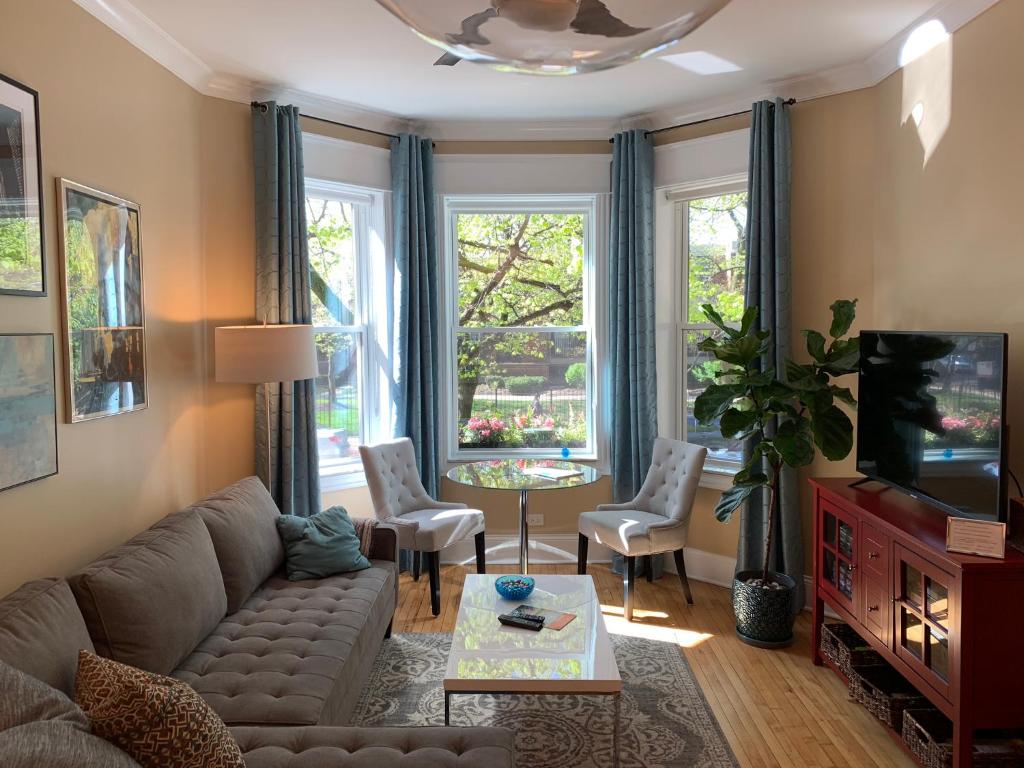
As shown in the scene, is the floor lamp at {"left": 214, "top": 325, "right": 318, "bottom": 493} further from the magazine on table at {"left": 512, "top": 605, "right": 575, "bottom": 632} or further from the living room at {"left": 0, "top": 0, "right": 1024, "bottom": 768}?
the magazine on table at {"left": 512, "top": 605, "right": 575, "bottom": 632}

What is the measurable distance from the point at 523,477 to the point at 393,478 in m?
0.86

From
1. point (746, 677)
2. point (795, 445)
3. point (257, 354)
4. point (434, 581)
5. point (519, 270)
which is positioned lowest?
point (746, 677)

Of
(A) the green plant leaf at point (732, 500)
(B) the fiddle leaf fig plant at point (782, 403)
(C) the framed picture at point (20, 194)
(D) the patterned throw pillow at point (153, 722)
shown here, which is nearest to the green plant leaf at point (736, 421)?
(B) the fiddle leaf fig plant at point (782, 403)

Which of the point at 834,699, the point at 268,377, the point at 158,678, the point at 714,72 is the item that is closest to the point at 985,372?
the point at 834,699

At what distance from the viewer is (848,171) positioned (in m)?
4.20

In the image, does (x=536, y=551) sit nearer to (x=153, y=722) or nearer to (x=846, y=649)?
(x=846, y=649)

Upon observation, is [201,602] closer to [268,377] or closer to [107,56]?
[268,377]

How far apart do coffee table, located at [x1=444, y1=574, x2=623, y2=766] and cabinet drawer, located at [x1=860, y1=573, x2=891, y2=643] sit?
1059 mm

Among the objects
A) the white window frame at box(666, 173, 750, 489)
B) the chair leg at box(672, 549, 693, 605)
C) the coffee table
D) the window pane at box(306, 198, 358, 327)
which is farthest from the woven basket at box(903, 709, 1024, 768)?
the window pane at box(306, 198, 358, 327)

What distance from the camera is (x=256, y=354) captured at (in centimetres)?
385

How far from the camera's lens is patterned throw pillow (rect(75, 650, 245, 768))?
5.69 ft

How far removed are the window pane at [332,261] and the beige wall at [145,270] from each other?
0.85 meters

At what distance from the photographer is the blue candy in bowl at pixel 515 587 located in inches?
133

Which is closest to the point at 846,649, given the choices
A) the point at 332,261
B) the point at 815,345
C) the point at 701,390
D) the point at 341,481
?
the point at 815,345
